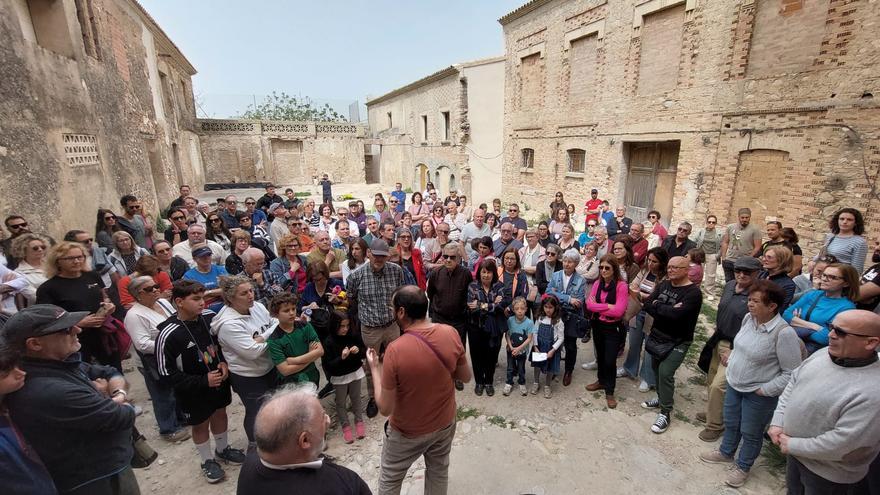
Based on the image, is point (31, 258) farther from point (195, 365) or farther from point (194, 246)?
point (195, 365)

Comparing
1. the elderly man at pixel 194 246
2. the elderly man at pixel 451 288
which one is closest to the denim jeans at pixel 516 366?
the elderly man at pixel 451 288

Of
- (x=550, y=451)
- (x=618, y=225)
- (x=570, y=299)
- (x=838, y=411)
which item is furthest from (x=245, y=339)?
(x=618, y=225)

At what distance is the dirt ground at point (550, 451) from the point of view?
307 cm

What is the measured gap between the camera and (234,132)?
23922mm

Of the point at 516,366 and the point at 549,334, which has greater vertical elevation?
the point at 549,334

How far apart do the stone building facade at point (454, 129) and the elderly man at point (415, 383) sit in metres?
14.7

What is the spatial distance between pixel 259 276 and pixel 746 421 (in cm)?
459

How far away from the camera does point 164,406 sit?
353 cm

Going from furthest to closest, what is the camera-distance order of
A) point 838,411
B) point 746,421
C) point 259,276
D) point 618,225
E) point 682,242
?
point 618,225, point 682,242, point 259,276, point 746,421, point 838,411

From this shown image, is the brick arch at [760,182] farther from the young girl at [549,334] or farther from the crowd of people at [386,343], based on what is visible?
the young girl at [549,334]

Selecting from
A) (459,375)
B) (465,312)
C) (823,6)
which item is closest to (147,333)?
(459,375)

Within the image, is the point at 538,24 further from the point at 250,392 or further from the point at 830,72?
the point at 250,392

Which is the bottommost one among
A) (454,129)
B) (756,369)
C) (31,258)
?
(756,369)

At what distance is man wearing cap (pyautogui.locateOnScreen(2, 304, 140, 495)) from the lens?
5.82 ft
